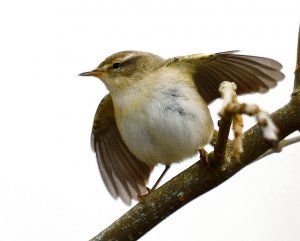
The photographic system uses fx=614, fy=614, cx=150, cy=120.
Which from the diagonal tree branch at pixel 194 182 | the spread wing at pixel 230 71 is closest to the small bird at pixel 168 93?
the spread wing at pixel 230 71

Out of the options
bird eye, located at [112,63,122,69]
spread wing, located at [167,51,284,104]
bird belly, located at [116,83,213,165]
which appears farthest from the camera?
bird eye, located at [112,63,122,69]

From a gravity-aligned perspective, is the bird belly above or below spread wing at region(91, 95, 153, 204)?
above

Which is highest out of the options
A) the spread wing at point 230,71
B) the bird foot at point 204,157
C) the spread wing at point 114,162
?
the spread wing at point 230,71

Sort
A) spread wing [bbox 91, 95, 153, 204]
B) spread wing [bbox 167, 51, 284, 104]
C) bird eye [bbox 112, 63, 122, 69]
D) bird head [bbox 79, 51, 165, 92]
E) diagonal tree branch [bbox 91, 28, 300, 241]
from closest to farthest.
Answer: diagonal tree branch [bbox 91, 28, 300, 241]
spread wing [bbox 167, 51, 284, 104]
bird head [bbox 79, 51, 165, 92]
bird eye [bbox 112, 63, 122, 69]
spread wing [bbox 91, 95, 153, 204]

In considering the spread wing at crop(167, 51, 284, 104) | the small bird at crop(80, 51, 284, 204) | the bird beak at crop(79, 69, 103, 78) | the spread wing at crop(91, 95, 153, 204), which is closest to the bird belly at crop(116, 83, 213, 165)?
the small bird at crop(80, 51, 284, 204)

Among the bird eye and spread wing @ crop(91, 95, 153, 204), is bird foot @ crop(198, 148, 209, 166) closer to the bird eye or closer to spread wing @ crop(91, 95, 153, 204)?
the bird eye

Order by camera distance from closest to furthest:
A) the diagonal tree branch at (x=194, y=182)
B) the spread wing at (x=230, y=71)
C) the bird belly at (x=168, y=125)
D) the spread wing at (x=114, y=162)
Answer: the diagonal tree branch at (x=194, y=182)
the bird belly at (x=168, y=125)
the spread wing at (x=230, y=71)
the spread wing at (x=114, y=162)

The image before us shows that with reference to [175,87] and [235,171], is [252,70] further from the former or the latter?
[235,171]

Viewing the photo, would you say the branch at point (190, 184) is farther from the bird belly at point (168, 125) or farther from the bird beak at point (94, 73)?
the bird beak at point (94, 73)

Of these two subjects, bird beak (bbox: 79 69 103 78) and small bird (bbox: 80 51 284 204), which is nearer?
small bird (bbox: 80 51 284 204)

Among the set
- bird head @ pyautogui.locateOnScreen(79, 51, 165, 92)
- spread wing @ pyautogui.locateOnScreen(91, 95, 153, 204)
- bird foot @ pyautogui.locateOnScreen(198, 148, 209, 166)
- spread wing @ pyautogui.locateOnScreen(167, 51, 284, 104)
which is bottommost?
spread wing @ pyautogui.locateOnScreen(91, 95, 153, 204)
